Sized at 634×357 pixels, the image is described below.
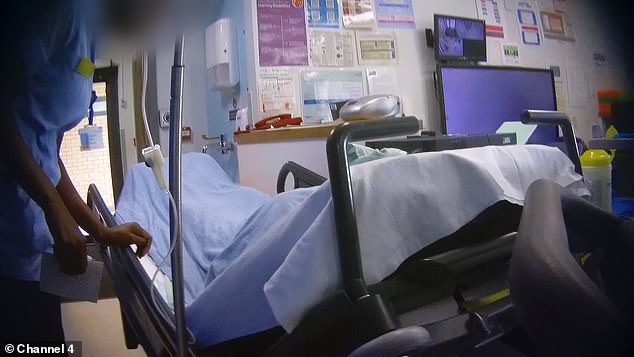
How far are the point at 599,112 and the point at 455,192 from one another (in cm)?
179

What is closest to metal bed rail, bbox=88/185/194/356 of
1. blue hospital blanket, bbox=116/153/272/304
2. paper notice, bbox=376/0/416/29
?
blue hospital blanket, bbox=116/153/272/304

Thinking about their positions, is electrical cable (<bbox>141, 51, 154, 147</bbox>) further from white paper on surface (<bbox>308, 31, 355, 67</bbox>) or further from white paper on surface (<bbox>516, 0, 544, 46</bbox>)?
white paper on surface (<bbox>516, 0, 544, 46</bbox>)

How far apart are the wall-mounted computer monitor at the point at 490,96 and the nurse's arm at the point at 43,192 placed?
140 centimetres

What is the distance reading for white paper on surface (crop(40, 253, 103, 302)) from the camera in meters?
0.64

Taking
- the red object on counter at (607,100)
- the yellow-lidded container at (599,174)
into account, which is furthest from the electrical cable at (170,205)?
the red object on counter at (607,100)

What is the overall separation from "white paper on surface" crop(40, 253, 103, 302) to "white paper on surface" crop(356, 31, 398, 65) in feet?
4.87

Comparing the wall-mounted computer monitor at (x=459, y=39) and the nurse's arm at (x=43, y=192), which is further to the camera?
the wall-mounted computer monitor at (x=459, y=39)

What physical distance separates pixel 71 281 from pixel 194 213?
15.8 inches

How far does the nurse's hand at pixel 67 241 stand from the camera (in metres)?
0.62

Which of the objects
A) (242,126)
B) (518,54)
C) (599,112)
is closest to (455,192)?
(242,126)

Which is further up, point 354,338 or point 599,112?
point 599,112

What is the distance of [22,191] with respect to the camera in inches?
23.3

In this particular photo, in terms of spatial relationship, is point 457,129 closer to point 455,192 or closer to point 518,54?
point 518,54

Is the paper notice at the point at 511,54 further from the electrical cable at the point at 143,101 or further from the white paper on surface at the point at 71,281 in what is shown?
the white paper on surface at the point at 71,281
